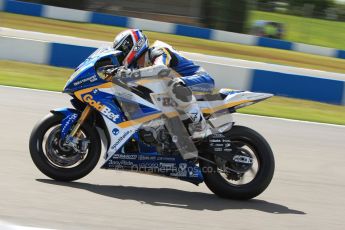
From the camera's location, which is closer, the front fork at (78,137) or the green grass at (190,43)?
the front fork at (78,137)

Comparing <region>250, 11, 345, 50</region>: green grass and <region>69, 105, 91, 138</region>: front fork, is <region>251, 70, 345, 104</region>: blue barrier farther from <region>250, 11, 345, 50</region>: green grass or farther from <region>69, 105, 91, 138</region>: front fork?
<region>250, 11, 345, 50</region>: green grass

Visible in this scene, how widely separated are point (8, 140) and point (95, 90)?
191 centimetres

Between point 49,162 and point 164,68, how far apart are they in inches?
48.2

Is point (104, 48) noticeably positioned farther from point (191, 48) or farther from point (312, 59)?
point (312, 59)

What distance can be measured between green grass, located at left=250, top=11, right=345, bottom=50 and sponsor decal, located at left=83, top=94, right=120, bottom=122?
2430cm

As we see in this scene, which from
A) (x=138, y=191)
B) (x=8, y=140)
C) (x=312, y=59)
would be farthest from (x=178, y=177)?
(x=312, y=59)

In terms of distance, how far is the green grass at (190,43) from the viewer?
20.0 metres

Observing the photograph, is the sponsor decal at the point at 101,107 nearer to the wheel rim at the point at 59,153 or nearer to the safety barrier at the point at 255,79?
the wheel rim at the point at 59,153

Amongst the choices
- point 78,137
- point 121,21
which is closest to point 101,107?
point 78,137

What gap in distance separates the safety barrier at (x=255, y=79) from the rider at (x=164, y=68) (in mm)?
6528

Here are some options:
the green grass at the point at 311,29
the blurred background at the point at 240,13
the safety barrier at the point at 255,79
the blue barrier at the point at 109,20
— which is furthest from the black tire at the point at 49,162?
the green grass at the point at 311,29

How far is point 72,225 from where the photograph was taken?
459cm

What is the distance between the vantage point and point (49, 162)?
18.6 feet

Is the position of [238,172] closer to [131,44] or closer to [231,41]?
[131,44]
